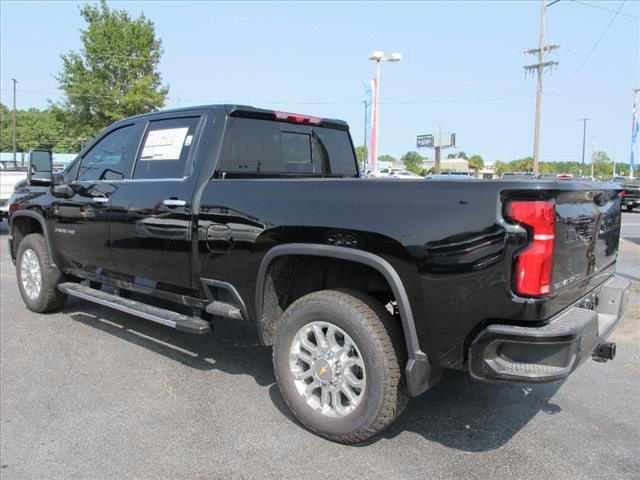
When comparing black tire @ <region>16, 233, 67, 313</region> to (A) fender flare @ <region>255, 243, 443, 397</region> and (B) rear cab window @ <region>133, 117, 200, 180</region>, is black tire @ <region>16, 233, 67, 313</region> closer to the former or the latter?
(B) rear cab window @ <region>133, 117, 200, 180</region>

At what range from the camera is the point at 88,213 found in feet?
15.8

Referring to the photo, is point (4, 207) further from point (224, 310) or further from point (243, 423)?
point (243, 423)

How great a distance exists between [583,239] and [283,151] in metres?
2.42

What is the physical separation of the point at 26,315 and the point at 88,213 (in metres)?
1.83

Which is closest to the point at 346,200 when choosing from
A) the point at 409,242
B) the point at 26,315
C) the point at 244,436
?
the point at 409,242

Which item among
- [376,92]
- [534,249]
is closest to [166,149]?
[534,249]

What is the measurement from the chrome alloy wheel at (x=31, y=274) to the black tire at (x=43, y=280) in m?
0.03

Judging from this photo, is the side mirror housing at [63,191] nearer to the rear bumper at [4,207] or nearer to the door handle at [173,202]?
the door handle at [173,202]

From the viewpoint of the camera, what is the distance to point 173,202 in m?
3.93

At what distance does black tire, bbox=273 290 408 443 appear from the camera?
287 cm

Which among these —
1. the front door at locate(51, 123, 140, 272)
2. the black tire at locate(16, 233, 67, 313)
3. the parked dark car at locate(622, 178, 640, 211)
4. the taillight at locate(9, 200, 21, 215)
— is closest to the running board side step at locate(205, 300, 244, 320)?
the front door at locate(51, 123, 140, 272)

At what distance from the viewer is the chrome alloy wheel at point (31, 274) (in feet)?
18.8

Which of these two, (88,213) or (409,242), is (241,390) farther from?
(88,213)

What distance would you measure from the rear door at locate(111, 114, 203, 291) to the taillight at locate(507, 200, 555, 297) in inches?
89.8
